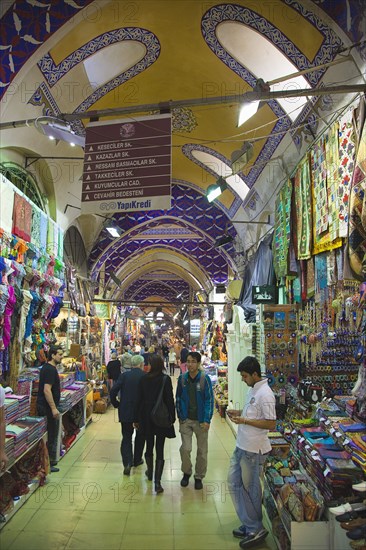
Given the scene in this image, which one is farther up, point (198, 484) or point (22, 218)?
point (22, 218)

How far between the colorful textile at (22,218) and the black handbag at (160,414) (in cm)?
238

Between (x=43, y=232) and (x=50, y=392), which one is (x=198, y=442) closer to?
(x=50, y=392)

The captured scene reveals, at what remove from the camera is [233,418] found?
3.11 metres

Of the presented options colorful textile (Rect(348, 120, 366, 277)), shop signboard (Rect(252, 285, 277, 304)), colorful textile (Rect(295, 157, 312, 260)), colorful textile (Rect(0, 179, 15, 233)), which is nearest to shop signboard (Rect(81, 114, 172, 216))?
colorful textile (Rect(0, 179, 15, 233))

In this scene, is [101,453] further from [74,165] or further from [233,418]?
[74,165]

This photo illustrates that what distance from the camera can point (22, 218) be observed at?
478 cm

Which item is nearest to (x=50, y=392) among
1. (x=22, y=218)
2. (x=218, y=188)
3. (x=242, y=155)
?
(x=22, y=218)

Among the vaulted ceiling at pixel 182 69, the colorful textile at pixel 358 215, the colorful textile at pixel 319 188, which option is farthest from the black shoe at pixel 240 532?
the vaulted ceiling at pixel 182 69

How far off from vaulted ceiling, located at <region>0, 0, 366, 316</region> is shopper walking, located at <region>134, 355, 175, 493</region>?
92.8 inches

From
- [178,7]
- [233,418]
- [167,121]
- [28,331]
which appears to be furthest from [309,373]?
[178,7]

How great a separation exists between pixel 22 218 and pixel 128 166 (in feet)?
5.94

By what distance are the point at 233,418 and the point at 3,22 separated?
3.97 metres

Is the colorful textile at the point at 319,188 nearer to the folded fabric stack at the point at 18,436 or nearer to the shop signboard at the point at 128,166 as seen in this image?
the shop signboard at the point at 128,166

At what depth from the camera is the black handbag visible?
409 cm
